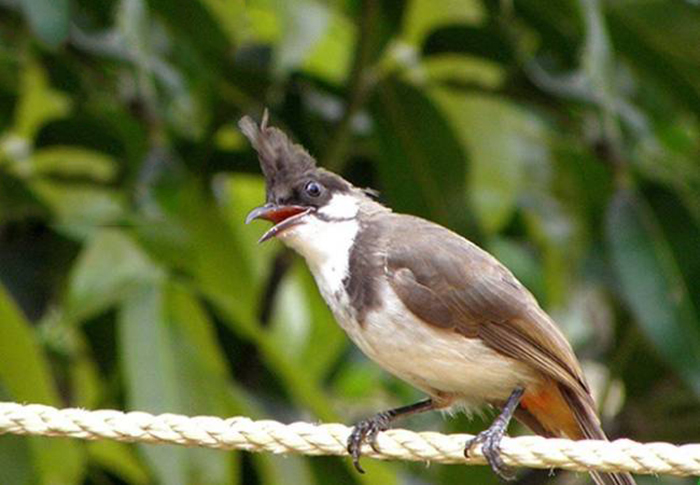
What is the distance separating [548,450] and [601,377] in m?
3.55

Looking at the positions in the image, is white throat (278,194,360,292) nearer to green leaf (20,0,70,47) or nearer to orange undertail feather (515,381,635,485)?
orange undertail feather (515,381,635,485)

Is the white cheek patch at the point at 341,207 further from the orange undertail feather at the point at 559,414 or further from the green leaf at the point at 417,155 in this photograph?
the green leaf at the point at 417,155

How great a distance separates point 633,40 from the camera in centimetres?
403

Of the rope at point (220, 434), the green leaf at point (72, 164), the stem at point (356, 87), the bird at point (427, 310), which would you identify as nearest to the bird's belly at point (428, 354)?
the bird at point (427, 310)

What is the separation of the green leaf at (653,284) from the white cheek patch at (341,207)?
1.16 meters

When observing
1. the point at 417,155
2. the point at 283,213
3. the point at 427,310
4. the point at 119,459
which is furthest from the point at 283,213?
the point at 119,459

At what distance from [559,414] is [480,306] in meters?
0.32

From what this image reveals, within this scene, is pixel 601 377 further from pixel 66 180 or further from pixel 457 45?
pixel 66 180

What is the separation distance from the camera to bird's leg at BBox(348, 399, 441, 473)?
111 inches

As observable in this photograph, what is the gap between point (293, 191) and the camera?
3.10 metres

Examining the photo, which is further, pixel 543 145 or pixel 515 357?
pixel 543 145

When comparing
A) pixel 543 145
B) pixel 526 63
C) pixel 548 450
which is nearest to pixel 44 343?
pixel 526 63

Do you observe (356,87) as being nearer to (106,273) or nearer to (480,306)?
(106,273)

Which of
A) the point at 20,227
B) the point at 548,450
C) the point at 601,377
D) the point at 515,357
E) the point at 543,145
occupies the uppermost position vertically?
the point at 543,145
